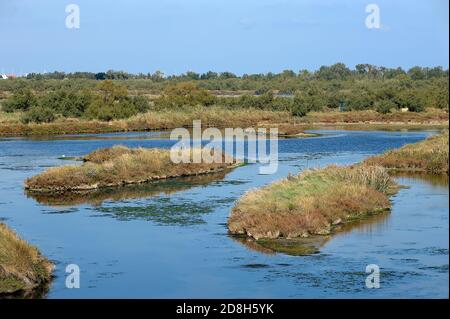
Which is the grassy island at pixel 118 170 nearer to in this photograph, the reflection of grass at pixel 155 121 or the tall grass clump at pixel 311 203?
the tall grass clump at pixel 311 203

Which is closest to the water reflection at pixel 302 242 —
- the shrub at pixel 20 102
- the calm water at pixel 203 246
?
the calm water at pixel 203 246

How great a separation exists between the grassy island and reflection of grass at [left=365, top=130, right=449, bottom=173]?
9719mm

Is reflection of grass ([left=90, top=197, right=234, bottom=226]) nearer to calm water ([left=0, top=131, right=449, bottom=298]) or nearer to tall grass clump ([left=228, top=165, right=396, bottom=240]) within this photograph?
calm water ([left=0, top=131, right=449, bottom=298])

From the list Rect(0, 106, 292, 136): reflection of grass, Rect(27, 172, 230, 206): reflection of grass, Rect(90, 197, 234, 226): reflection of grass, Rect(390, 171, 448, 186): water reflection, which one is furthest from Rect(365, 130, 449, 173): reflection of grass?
Rect(0, 106, 292, 136): reflection of grass

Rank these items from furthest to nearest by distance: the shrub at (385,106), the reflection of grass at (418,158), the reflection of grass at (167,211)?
the shrub at (385,106) < the reflection of grass at (418,158) < the reflection of grass at (167,211)

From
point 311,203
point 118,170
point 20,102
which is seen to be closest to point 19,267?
point 311,203

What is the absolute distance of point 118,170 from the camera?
1750 inches

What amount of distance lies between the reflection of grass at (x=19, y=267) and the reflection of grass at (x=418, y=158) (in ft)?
86.2

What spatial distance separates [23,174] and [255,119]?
48.1 metres

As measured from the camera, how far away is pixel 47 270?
23.6 meters

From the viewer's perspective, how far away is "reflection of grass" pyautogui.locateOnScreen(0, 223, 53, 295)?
2244 centimetres

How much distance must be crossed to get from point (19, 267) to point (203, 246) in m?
6.90

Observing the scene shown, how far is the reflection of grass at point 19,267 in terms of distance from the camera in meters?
22.4
